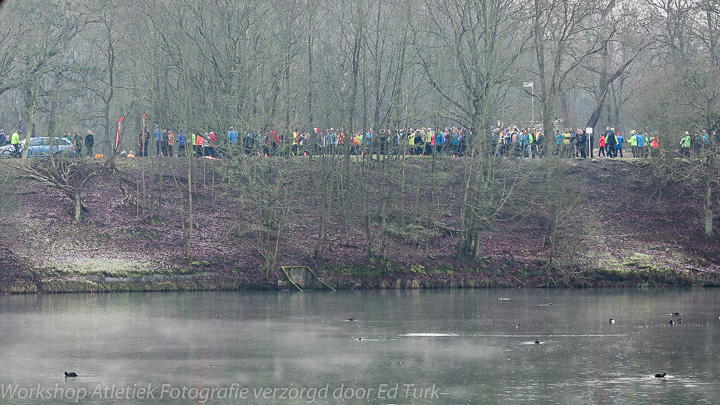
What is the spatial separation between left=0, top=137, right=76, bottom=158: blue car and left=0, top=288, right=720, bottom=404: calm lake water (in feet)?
39.3

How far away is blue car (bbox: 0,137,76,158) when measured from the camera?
4433 cm

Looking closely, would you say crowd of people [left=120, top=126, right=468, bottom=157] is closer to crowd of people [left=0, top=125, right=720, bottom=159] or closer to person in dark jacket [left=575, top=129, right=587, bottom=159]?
crowd of people [left=0, top=125, right=720, bottom=159]

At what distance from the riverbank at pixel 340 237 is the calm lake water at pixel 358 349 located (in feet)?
9.99

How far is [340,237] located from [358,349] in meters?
19.5

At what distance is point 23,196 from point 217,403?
29.7 m

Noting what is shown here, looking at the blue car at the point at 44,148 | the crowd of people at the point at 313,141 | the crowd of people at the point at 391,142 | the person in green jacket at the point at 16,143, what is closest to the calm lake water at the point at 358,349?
the crowd of people at the point at 313,141

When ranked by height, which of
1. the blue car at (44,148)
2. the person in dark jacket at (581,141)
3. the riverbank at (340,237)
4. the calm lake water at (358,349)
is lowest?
the calm lake water at (358,349)

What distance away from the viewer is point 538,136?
49.1 metres

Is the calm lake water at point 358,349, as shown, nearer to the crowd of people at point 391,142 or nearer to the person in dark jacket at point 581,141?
the crowd of people at point 391,142

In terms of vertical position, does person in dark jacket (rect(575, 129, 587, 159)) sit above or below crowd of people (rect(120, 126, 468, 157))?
above

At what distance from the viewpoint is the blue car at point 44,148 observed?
44328mm

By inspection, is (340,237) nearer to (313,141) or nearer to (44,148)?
(313,141)

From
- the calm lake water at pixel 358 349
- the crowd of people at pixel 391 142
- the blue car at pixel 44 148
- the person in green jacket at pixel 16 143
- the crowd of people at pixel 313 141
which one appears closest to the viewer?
the calm lake water at pixel 358 349

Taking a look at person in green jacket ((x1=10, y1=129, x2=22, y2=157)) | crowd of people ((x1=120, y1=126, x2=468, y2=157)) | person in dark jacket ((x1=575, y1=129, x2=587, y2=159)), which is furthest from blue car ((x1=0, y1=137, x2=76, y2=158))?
person in dark jacket ((x1=575, y1=129, x2=587, y2=159))
